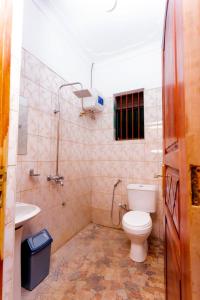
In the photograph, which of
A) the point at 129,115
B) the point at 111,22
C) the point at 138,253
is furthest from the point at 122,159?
the point at 111,22

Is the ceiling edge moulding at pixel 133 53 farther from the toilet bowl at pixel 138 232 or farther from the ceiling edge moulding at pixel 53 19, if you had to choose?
the toilet bowl at pixel 138 232

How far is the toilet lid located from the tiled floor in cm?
42

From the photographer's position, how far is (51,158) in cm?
185

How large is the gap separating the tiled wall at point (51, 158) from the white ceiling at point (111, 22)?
0.71 metres

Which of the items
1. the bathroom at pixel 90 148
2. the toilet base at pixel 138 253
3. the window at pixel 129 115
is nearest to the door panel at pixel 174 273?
the bathroom at pixel 90 148

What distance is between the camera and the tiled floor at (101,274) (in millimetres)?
1323

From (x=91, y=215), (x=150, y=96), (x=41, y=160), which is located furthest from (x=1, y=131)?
(x=91, y=215)

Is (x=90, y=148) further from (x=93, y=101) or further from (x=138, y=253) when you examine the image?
(x=138, y=253)

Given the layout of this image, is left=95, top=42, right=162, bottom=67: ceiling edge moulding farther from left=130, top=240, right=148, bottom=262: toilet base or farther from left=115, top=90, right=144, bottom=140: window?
left=130, top=240, right=148, bottom=262: toilet base

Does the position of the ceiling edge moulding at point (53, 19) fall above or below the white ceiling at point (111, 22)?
below

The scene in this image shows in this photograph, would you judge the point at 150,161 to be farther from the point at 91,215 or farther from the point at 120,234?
the point at 91,215

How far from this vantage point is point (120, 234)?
7.68ft

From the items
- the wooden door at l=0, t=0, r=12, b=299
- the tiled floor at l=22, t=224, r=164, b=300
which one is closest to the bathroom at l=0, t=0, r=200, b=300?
the tiled floor at l=22, t=224, r=164, b=300

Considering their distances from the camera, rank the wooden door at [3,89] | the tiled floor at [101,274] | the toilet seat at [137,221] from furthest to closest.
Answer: the toilet seat at [137,221]
the tiled floor at [101,274]
the wooden door at [3,89]
